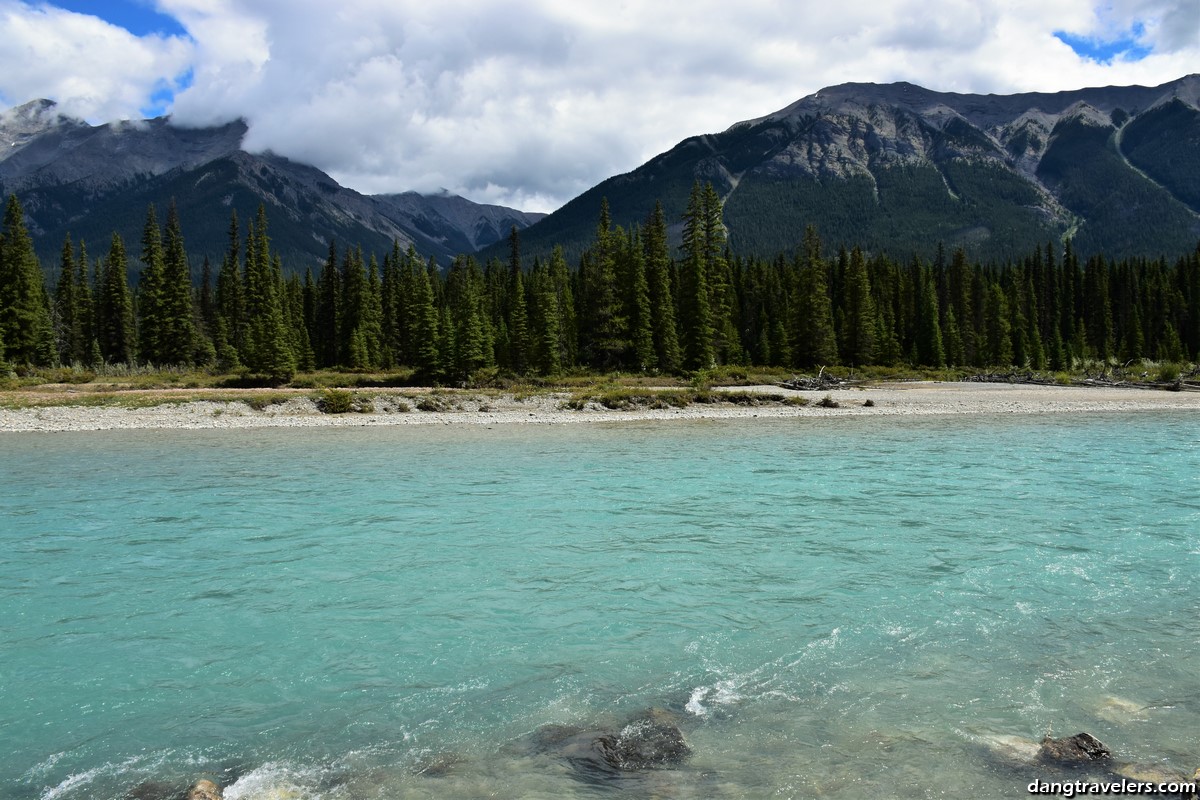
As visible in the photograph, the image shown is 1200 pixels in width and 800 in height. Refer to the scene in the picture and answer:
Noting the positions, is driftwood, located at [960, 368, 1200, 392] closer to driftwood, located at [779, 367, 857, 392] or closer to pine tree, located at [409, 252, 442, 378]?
driftwood, located at [779, 367, 857, 392]

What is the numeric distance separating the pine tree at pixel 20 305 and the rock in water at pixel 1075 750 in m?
63.4

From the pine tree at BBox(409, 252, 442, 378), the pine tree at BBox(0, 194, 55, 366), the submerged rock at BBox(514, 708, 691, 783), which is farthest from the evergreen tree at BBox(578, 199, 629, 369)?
the submerged rock at BBox(514, 708, 691, 783)

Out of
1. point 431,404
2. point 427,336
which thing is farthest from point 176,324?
point 431,404

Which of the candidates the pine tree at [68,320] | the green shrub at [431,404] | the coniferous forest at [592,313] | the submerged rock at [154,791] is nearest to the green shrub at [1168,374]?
the coniferous forest at [592,313]

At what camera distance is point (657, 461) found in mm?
22688

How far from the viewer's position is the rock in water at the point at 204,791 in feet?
16.6

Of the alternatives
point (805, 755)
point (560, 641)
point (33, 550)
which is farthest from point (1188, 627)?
point (33, 550)

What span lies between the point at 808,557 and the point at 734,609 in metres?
2.84

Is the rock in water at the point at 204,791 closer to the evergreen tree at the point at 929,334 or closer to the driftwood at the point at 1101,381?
the driftwood at the point at 1101,381

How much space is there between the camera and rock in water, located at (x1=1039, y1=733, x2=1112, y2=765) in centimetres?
564

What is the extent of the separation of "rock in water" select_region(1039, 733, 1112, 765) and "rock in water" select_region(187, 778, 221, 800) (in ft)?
19.8

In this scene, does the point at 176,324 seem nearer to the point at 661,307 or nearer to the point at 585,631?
the point at 661,307

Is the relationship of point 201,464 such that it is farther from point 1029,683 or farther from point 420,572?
point 1029,683

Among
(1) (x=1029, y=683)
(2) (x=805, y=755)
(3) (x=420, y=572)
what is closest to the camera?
(2) (x=805, y=755)
